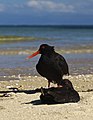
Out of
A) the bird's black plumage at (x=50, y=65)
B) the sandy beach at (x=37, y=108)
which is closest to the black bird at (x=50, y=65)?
the bird's black plumage at (x=50, y=65)

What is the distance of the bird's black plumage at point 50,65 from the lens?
9.77m

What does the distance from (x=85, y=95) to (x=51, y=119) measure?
2580 millimetres

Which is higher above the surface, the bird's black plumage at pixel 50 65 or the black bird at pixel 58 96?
the bird's black plumage at pixel 50 65

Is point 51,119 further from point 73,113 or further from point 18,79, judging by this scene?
point 18,79

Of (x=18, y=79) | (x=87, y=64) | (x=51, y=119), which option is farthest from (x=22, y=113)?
(x=87, y=64)

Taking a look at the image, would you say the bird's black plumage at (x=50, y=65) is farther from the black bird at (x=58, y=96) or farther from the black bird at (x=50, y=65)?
the black bird at (x=58, y=96)

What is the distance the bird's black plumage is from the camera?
9773 millimetres

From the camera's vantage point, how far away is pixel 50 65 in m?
9.76

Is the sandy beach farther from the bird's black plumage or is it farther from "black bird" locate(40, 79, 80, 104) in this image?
the bird's black plumage

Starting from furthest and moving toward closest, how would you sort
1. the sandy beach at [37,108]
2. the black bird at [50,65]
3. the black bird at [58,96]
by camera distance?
the black bird at [50,65] < the black bird at [58,96] < the sandy beach at [37,108]

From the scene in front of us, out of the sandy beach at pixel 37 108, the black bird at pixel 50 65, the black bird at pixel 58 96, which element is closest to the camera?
the sandy beach at pixel 37 108

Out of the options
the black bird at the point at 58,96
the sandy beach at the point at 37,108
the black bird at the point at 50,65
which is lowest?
the sandy beach at the point at 37,108

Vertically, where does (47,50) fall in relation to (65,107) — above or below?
above

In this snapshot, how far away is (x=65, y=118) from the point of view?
771cm
